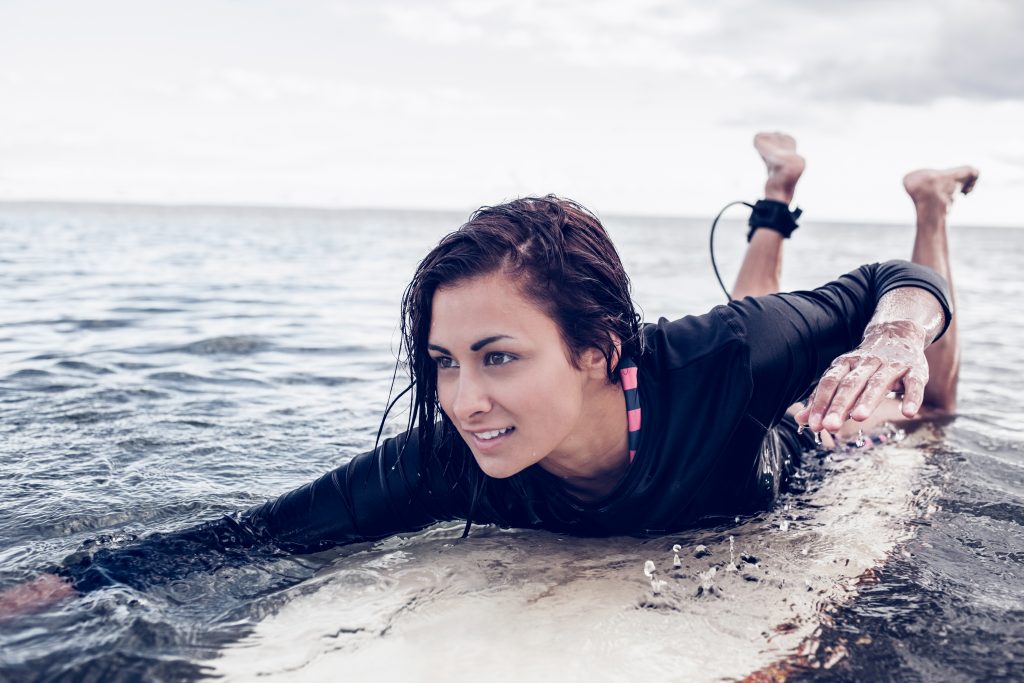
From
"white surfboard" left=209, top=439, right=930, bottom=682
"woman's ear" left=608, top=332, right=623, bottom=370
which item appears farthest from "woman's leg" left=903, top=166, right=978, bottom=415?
"woman's ear" left=608, top=332, right=623, bottom=370

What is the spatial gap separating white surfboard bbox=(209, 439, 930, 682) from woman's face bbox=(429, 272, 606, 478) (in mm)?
508

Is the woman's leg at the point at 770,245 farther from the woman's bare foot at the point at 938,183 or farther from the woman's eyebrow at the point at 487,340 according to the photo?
the woman's eyebrow at the point at 487,340

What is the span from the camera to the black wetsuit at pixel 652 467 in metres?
2.97

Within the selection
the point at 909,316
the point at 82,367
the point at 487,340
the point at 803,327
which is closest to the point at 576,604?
the point at 487,340

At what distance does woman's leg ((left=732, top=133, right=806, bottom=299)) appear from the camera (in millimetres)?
5188

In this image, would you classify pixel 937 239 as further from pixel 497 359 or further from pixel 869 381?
pixel 497 359

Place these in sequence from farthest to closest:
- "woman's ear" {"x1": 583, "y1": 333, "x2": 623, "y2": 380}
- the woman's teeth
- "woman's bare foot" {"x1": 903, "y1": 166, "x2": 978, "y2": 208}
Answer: "woman's bare foot" {"x1": 903, "y1": 166, "x2": 978, "y2": 208} → "woman's ear" {"x1": 583, "y1": 333, "x2": 623, "y2": 380} → the woman's teeth

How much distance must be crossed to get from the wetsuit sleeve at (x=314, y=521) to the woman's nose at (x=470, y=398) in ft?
1.52

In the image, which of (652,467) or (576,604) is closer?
(576,604)

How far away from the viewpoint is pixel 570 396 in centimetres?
274

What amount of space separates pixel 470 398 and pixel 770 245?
10.4ft

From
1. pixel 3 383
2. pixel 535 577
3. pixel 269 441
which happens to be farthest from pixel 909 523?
pixel 3 383

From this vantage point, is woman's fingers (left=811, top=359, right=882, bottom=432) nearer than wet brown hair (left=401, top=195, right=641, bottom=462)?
Yes

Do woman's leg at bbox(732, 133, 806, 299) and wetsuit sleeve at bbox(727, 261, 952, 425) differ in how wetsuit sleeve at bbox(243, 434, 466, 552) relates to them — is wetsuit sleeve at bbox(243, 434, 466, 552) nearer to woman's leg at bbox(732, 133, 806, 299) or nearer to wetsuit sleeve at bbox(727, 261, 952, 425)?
wetsuit sleeve at bbox(727, 261, 952, 425)
